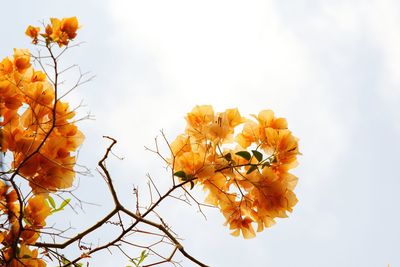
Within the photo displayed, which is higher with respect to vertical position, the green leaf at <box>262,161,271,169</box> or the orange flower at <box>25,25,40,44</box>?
the orange flower at <box>25,25,40,44</box>

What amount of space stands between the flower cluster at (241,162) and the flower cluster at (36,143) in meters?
0.31

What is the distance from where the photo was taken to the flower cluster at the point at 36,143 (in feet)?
4.31

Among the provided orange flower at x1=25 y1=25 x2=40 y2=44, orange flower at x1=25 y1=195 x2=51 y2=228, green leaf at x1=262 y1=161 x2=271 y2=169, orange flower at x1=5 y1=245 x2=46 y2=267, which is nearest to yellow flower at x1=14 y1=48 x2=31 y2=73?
orange flower at x1=25 y1=25 x2=40 y2=44

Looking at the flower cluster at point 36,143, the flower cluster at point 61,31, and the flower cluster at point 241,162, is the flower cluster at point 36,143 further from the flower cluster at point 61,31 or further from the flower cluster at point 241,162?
the flower cluster at point 241,162

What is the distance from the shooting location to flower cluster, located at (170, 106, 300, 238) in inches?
53.1

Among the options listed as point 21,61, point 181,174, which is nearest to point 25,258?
point 181,174

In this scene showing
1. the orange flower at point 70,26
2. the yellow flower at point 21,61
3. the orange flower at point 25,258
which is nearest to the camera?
the orange flower at point 25,258

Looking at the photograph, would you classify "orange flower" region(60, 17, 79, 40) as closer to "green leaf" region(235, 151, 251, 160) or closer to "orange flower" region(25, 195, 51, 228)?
"orange flower" region(25, 195, 51, 228)

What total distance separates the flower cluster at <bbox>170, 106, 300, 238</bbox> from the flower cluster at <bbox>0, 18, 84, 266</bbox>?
1.00ft

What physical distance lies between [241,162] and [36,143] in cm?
56

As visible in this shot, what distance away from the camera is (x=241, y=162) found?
4.62 ft

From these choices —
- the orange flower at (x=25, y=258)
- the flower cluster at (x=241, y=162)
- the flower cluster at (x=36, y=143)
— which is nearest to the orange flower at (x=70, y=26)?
the flower cluster at (x=36, y=143)

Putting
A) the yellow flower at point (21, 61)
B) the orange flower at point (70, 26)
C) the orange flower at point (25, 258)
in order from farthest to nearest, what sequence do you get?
the yellow flower at point (21, 61), the orange flower at point (70, 26), the orange flower at point (25, 258)

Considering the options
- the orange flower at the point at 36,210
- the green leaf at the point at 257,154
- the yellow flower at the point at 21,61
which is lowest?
the orange flower at the point at 36,210
